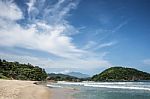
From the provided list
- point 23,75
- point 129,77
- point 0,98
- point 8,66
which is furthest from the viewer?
point 129,77

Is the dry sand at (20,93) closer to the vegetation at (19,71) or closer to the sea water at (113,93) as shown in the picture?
the sea water at (113,93)

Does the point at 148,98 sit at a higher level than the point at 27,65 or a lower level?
lower

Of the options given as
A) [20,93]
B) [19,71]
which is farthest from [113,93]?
[19,71]

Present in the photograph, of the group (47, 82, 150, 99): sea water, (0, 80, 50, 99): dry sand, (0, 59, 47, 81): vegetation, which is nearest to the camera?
(0, 80, 50, 99): dry sand

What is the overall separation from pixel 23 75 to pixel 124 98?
96238 mm

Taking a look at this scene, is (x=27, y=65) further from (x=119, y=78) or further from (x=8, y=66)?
(x=119, y=78)

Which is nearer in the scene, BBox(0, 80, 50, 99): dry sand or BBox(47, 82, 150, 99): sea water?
BBox(0, 80, 50, 99): dry sand

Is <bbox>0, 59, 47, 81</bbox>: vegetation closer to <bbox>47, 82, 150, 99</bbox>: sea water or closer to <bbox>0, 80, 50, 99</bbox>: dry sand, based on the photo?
<bbox>47, 82, 150, 99</bbox>: sea water

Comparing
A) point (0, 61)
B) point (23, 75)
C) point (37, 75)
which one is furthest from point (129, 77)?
point (0, 61)

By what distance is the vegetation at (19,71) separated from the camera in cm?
10178

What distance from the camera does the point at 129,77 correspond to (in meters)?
198

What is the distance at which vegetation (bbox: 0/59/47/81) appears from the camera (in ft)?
334

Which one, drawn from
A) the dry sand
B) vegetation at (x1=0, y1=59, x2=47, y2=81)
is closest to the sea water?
the dry sand

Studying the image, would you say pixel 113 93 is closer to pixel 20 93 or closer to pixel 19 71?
pixel 20 93
